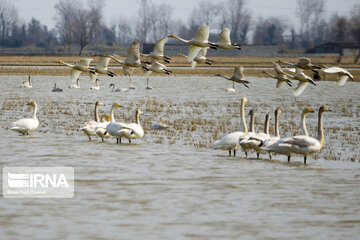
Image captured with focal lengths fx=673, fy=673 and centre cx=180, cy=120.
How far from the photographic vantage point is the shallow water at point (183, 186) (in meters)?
8.70

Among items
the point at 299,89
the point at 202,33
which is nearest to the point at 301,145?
the point at 299,89

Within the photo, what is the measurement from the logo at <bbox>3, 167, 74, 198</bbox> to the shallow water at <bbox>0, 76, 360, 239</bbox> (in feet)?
0.77

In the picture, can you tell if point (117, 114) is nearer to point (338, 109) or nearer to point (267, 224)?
point (338, 109)

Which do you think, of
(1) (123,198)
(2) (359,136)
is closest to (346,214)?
(1) (123,198)

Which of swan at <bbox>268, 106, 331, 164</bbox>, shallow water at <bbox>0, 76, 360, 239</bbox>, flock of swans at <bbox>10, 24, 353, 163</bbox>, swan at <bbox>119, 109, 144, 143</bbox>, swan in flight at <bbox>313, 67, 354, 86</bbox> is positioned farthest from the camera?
swan at <bbox>119, 109, 144, 143</bbox>

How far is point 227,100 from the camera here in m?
31.8

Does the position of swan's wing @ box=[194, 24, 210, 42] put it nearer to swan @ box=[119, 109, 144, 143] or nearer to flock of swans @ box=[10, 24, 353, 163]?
flock of swans @ box=[10, 24, 353, 163]

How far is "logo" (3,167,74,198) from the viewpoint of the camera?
1083 centimetres

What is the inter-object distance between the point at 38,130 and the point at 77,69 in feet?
11.3

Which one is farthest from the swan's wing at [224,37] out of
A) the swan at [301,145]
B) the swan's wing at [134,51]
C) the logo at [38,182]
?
the logo at [38,182]

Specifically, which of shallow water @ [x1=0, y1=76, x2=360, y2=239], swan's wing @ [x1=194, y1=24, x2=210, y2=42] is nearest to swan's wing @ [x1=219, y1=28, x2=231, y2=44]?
swan's wing @ [x1=194, y1=24, x2=210, y2=42]

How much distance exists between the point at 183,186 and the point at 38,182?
8.68 ft

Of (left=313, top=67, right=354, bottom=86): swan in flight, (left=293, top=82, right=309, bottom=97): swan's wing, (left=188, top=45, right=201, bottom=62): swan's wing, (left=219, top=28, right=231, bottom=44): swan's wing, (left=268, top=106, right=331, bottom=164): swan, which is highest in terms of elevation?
(left=219, top=28, right=231, bottom=44): swan's wing

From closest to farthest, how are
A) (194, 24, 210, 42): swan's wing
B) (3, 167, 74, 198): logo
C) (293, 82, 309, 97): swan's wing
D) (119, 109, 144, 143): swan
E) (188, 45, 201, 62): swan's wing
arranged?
(3, 167, 74, 198): logo < (194, 24, 210, 42): swan's wing < (188, 45, 201, 62): swan's wing < (293, 82, 309, 97): swan's wing < (119, 109, 144, 143): swan
